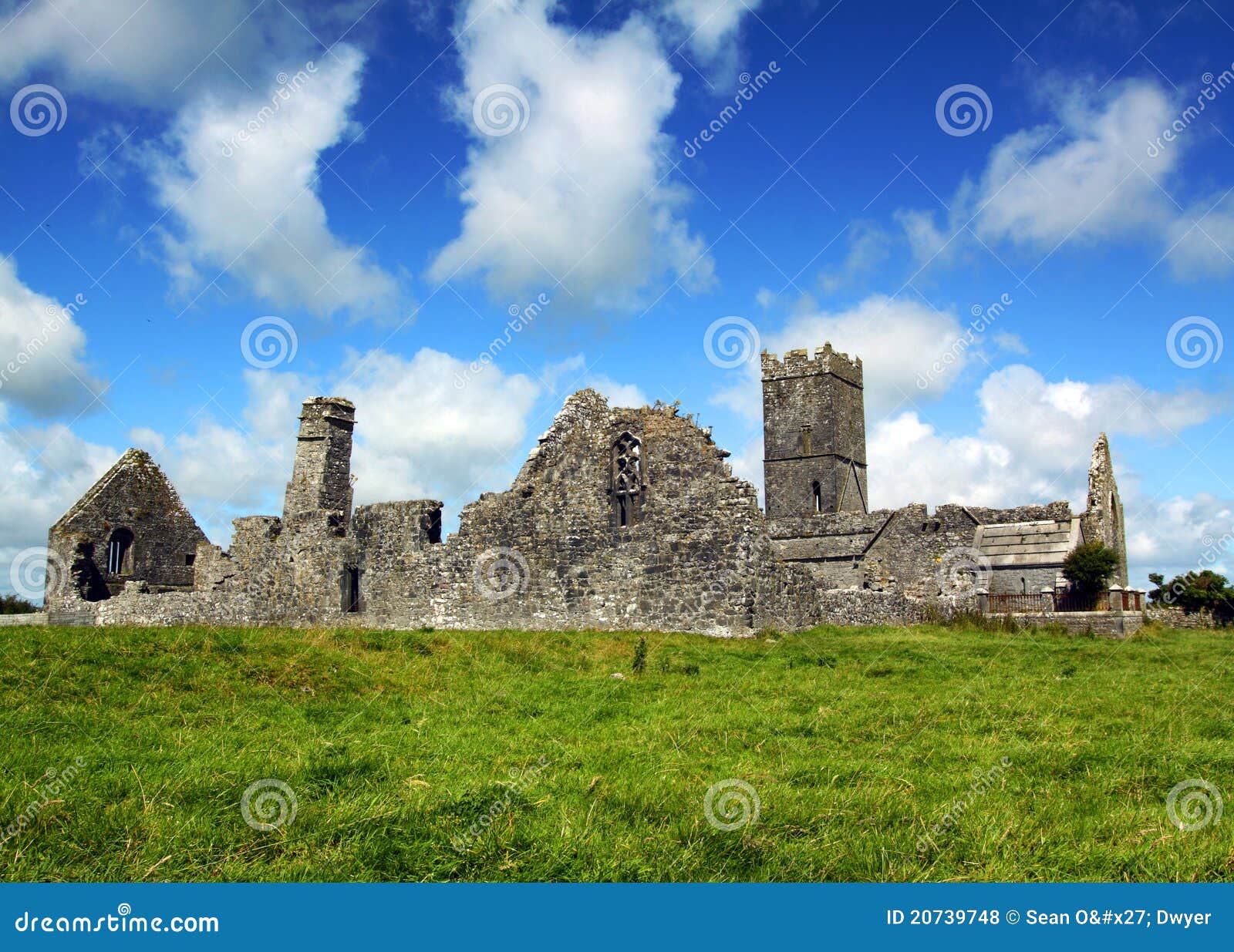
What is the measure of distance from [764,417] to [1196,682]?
146 feet

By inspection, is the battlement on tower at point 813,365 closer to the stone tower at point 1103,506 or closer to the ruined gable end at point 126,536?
the stone tower at point 1103,506

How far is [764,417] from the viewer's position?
5772cm

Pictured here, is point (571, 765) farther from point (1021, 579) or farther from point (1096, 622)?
point (1021, 579)

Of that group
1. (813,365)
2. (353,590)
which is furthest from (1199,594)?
(813,365)

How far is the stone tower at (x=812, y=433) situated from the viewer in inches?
2197


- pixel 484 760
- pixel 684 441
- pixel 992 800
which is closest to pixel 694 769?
pixel 484 760

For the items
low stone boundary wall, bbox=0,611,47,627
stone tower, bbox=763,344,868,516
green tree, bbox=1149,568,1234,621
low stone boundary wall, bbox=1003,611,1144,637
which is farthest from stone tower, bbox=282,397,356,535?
stone tower, bbox=763,344,868,516

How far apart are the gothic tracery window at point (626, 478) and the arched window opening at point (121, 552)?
2105cm

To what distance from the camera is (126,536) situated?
32875 millimetres

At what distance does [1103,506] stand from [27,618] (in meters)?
33.6

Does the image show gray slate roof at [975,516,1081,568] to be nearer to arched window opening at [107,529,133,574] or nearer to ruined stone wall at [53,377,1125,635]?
ruined stone wall at [53,377,1125,635]

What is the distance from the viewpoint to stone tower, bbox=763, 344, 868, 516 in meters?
55.8

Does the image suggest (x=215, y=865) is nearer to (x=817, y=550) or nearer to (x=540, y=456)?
(x=540, y=456)

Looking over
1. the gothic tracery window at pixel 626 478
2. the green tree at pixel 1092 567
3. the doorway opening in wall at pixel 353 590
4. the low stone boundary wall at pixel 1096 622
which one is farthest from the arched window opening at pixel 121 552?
the green tree at pixel 1092 567
